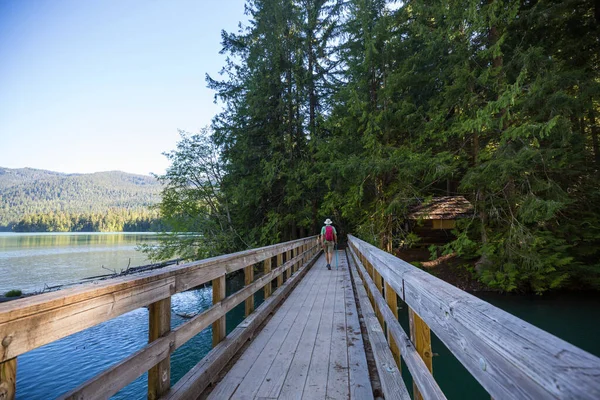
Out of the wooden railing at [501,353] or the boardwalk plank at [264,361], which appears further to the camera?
the boardwalk plank at [264,361]

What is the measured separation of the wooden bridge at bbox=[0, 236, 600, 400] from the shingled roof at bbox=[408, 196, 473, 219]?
12903 mm

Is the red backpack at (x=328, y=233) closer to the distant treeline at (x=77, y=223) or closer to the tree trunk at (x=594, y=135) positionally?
the tree trunk at (x=594, y=135)

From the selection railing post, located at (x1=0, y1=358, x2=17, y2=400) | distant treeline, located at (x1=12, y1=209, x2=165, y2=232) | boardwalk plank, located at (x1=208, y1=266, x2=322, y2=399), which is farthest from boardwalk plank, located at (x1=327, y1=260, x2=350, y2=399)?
distant treeline, located at (x1=12, y1=209, x2=165, y2=232)

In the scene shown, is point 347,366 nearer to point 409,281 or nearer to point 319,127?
point 409,281

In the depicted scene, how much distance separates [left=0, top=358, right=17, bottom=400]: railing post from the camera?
103 cm

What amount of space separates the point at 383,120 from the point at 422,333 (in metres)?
12.3

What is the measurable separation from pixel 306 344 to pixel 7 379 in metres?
2.80

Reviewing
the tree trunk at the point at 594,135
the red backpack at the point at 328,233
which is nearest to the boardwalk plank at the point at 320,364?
the red backpack at the point at 328,233

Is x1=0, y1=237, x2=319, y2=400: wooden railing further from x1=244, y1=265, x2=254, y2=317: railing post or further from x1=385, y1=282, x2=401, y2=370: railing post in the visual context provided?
x1=385, y1=282, x2=401, y2=370: railing post

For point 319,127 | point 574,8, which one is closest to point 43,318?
point 574,8

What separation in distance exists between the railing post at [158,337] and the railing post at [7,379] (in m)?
0.87

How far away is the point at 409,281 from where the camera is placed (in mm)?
1792

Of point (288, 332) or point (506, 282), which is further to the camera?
point (506, 282)

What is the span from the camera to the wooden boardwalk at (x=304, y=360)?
2398 mm
